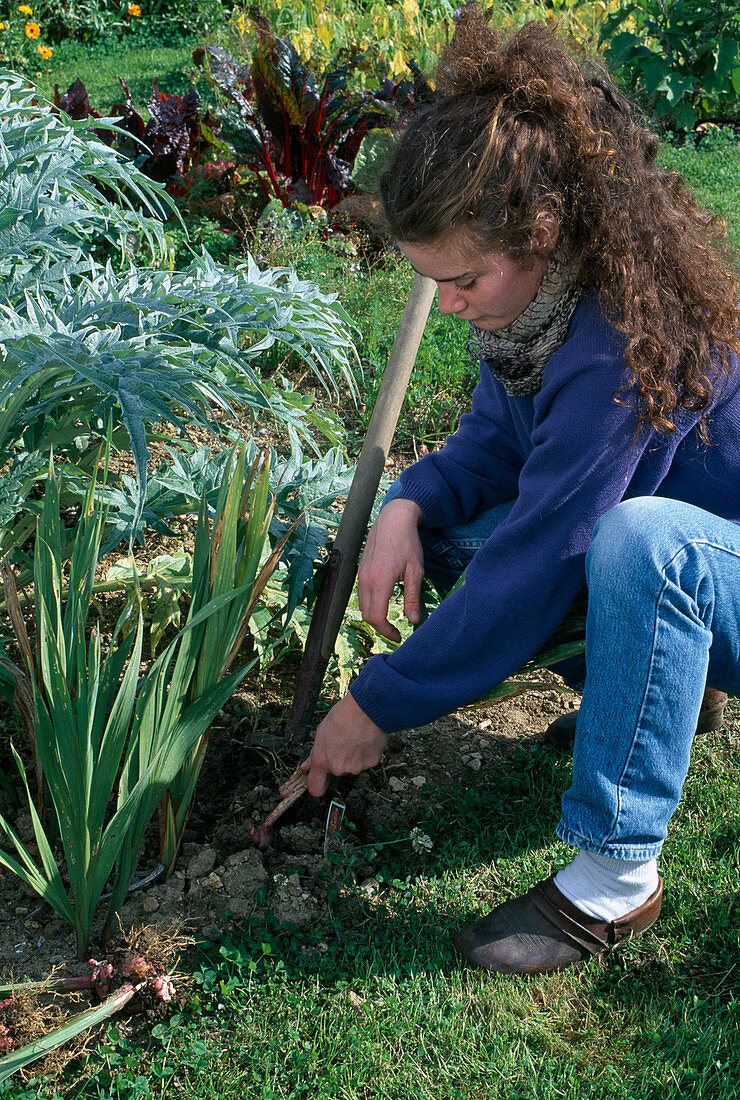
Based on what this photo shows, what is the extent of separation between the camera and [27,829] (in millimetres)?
1767

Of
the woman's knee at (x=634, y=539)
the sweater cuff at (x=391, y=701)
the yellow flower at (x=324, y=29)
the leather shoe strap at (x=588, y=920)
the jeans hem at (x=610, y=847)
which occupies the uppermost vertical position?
the yellow flower at (x=324, y=29)

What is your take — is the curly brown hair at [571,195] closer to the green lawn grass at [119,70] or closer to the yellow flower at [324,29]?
the green lawn grass at [119,70]

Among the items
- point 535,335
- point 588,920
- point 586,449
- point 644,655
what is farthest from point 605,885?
point 535,335

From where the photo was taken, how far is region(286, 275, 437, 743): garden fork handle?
1.86 metres

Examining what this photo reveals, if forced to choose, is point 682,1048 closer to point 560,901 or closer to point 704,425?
point 560,901

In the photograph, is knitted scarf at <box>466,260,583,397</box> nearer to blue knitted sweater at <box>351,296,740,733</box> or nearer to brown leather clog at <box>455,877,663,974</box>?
blue knitted sweater at <box>351,296,740,733</box>

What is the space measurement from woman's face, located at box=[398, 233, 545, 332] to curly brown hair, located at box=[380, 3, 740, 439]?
0.06 feet

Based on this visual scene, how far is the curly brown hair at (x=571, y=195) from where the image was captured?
141 centimetres

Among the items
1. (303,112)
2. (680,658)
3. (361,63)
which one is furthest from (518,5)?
(680,658)

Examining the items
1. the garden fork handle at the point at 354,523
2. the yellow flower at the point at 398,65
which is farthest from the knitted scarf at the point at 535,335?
the yellow flower at the point at 398,65

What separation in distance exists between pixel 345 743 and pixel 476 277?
0.81 metres

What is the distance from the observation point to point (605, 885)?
156 centimetres

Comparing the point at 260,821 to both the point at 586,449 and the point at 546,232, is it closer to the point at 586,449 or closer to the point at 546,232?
the point at 586,449

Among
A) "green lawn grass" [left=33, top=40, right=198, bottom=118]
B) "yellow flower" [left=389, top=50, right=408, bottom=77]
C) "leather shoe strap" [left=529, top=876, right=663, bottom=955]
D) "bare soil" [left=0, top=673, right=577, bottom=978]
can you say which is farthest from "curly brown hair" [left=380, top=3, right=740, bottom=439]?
"green lawn grass" [left=33, top=40, right=198, bottom=118]
